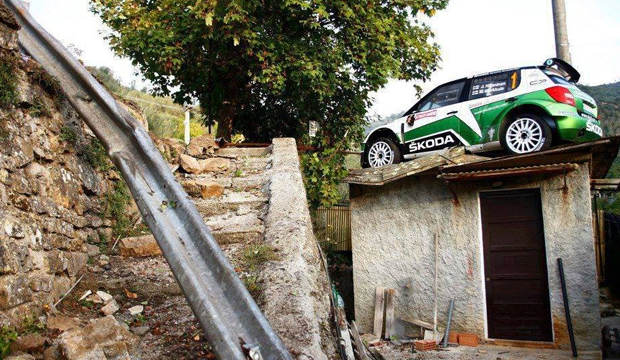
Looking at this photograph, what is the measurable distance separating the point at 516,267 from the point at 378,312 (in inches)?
109

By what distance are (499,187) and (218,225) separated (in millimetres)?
6326

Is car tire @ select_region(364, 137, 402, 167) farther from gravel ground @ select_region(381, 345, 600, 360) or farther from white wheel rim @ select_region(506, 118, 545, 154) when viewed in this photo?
gravel ground @ select_region(381, 345, 600, 360)

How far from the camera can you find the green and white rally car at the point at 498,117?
25.7 feet

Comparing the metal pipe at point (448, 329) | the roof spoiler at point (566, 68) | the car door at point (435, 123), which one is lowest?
the metal pipe at point (448, 329)

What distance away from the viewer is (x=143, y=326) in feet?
9.76

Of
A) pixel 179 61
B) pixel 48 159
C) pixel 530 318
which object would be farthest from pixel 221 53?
pixel 530 318

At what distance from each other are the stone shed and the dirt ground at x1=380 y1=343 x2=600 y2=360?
36cm

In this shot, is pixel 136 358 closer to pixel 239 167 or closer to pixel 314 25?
pixel 239 167

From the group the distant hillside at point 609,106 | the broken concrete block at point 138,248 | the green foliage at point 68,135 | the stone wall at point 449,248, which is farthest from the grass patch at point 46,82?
the distant hillside at point 609,106

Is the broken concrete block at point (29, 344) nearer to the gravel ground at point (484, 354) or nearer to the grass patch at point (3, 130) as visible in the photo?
the grass patch at point (3, 130)

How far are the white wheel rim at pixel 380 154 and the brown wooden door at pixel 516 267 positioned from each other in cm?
230

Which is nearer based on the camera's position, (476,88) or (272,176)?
(272,176)

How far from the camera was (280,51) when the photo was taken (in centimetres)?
922

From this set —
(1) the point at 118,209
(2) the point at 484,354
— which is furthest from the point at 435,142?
(1) the point at 118,209
